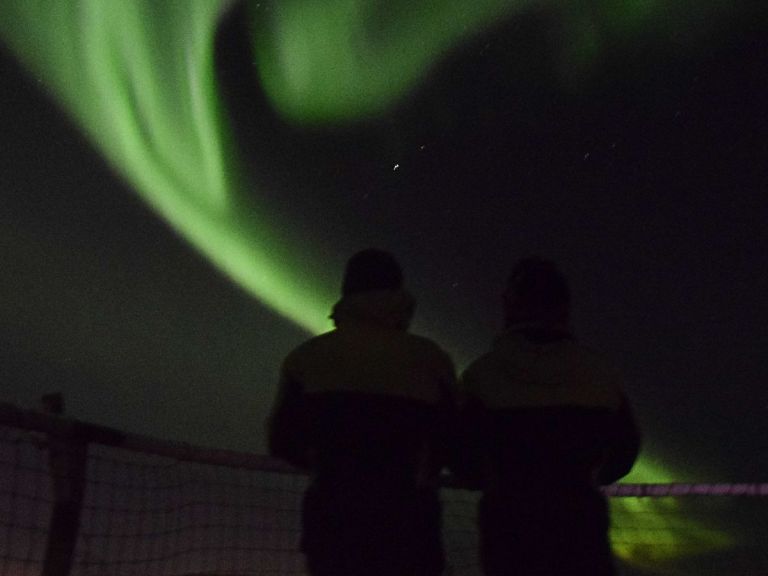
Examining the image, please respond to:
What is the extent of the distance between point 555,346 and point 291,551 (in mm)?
2134

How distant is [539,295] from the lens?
9.80ft

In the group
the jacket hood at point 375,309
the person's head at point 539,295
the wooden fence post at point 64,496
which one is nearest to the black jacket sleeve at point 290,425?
the jacket hood at point 375,309

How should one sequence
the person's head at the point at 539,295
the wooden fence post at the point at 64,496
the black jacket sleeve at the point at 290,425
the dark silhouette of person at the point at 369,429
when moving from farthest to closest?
the wooden fence post at the point at 64,496
the person's head at the point at 539,295
the black jacket sleeve at the point at 290,425
the dark silhouette of person at the point at 369,429

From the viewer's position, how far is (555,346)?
2973mm

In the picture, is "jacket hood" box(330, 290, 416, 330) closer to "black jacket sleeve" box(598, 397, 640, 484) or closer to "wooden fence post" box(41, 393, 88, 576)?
"black jacket sleeve" box(598, 397, 640, 484)

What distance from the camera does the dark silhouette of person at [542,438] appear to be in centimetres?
277

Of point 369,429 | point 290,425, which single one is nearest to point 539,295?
point 369,429

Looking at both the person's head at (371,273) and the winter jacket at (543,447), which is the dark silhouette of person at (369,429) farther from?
the winter jacket at (543,447)

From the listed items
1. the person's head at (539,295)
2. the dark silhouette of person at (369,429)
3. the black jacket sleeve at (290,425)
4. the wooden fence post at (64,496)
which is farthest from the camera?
the wooden fence post at (64,496)

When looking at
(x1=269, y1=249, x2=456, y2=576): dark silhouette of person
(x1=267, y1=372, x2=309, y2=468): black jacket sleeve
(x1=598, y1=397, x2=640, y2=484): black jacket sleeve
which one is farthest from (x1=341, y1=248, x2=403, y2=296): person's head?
(x1=598, y1=397, x2=640, y2=484): black jacket sleeve

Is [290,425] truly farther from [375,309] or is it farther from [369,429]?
[375,309]

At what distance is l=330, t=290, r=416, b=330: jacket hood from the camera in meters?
2.89

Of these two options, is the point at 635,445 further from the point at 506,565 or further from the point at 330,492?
the point at 330,492

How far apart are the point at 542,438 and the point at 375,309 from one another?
2.20 ft
